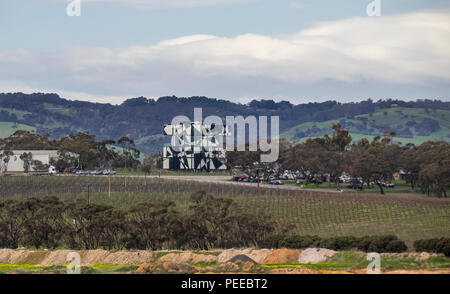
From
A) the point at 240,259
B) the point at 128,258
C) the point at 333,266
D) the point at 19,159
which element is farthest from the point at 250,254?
the point at 19,159

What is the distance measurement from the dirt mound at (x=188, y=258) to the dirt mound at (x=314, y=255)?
5.17 meters

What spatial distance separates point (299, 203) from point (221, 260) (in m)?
34.4

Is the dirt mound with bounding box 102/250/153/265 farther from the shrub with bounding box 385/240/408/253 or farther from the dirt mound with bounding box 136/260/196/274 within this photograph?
the shrub with bounding box 385/240/408/253

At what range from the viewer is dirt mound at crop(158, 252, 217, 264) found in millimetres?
40000

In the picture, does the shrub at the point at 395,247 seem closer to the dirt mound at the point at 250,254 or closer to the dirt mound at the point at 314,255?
the dirt mound at the point at 314,255

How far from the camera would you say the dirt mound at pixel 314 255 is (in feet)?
129

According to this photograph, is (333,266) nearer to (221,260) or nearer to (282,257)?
(282,257)

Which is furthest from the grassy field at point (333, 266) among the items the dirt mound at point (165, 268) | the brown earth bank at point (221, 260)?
the dirt mound at point (165, 268)

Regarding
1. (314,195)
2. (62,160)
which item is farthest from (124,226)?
(62,160)

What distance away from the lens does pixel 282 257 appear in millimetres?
39938

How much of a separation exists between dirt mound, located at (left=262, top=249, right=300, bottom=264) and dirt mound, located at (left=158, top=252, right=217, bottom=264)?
10.7ft

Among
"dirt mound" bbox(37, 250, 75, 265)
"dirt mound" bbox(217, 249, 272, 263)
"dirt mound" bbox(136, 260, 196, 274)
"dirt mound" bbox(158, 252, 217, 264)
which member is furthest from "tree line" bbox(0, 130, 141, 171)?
"dirt mound" bbox(136, 260, 196, 274)
